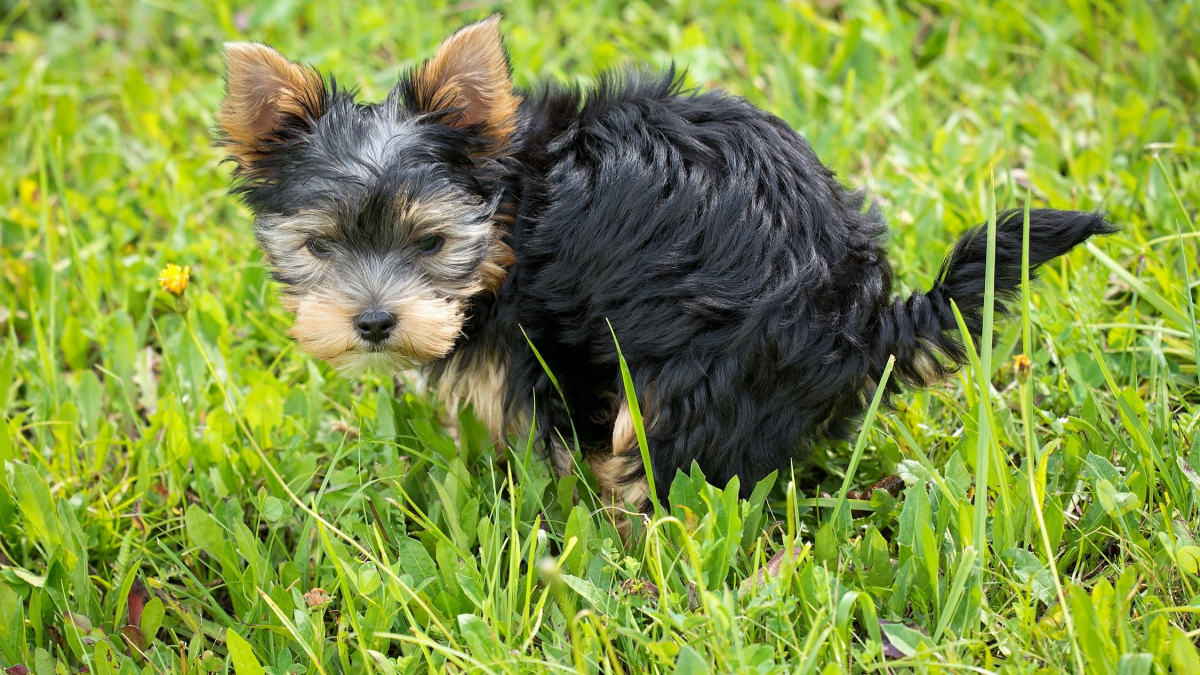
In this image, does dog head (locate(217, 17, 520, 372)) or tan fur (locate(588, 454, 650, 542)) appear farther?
tan fur (locate(588, 454, 650, 542))

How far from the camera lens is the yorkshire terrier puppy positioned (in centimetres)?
276

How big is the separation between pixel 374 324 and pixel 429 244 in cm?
29

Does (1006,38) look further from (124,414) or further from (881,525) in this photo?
(124,414)

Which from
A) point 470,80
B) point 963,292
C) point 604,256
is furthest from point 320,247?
point 963,292

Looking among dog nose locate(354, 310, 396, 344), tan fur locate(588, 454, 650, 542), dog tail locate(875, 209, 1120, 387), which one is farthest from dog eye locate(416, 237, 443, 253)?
dog tail locate(875, 209, 1120, 387)

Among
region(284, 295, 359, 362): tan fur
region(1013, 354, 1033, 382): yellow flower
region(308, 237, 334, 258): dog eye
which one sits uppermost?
region(308, 237, 334, 258): dog eye

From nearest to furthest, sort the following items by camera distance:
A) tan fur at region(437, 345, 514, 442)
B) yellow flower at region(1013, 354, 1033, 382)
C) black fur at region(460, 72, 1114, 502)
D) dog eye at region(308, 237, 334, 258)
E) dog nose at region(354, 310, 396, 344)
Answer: yellow flower at region(1013, 354, 1033, 382) → black fur at region(460, 72, 1114, 502) → dog nose at region(354, 310, 396, 344) → dog eye at region(308, 237, 334, 258) → tan fur at region(437, 345, 514, 442)

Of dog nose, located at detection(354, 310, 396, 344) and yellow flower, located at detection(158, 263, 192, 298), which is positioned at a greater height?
yellow flower, located at detection(158, 263, 192, 298)

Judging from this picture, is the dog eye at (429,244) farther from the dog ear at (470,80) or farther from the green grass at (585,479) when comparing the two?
the green grass at (585,479)

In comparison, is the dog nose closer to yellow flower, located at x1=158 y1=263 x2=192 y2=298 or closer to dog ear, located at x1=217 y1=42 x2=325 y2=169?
yellow flower, located at x1=158 y1=263 x2=192 y2=298

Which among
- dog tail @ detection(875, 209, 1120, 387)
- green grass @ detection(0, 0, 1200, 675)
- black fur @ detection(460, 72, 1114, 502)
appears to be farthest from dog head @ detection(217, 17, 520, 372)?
dog tail @ detection(875, 209, 1120, 387)

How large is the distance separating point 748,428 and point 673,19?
376 centimetres

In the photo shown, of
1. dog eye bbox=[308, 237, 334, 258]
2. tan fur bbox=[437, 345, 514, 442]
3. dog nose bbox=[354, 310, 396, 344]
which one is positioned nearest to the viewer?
dog nose bbox=[354, 310, 396, 344]

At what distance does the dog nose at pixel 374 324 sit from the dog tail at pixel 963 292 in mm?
1404
